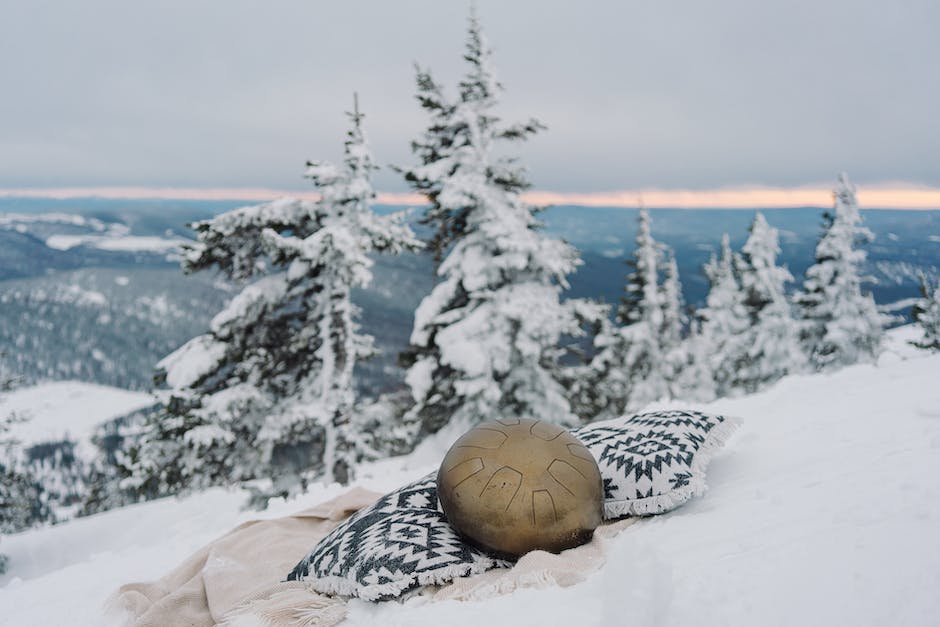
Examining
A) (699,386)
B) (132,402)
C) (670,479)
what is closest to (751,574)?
(670,479)

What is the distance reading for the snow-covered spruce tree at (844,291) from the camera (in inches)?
859

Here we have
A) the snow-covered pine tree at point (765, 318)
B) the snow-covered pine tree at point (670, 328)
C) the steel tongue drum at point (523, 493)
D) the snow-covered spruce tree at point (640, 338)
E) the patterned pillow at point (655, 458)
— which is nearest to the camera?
the steel tongue drum at point (523, 493)

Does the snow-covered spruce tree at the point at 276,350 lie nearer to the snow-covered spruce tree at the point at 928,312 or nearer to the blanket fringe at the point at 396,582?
the blanket fringe at the point at 396,582

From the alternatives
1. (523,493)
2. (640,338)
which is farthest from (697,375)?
(523,493)

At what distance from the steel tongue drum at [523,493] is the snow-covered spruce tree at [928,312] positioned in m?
24.1

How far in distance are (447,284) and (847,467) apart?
11289 millimetres

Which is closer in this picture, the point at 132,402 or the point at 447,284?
the point at 447,284

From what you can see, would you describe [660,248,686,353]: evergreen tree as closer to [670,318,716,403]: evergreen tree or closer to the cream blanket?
[670,318,716,403]: evergreen tree

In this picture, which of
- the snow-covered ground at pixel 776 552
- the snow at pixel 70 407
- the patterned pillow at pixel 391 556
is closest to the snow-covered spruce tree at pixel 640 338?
the snow-covered ground at pixel 776 552

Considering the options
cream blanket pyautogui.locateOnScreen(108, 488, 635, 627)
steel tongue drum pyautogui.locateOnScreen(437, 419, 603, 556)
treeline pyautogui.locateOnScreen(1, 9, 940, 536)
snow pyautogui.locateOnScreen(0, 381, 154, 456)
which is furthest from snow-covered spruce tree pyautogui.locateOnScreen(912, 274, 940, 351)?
snow pyautogui.locateOnScreen(0, 381, 154, 456)

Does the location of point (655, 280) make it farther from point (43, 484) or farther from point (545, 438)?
point (43, 484)

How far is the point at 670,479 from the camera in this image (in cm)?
388

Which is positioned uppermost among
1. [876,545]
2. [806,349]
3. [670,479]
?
[876,545]

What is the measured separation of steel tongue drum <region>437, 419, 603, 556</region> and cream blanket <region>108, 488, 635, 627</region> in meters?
0.17
